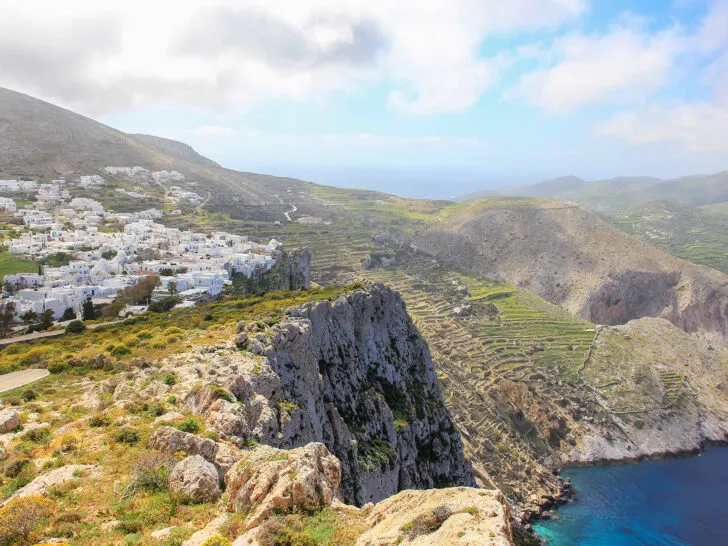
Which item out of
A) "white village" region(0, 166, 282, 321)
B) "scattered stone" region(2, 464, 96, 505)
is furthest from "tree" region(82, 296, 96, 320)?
"scattered stone" region(2, 464, 96, 505)

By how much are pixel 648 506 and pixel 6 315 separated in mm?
62490

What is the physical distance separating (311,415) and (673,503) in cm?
4873

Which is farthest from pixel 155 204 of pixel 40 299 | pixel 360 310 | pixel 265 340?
pixel 265 340

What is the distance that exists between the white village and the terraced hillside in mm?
135722

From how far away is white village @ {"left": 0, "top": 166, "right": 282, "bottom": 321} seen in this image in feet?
148

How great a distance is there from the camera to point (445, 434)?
32.3 meters

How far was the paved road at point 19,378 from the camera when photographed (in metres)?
17.5

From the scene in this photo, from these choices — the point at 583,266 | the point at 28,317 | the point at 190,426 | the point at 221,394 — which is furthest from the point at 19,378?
the point at 583,266

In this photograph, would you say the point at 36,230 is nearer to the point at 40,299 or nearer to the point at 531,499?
the point at 40,299

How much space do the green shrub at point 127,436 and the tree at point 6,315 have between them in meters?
31.0

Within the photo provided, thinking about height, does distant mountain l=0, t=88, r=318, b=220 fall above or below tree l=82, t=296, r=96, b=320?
above

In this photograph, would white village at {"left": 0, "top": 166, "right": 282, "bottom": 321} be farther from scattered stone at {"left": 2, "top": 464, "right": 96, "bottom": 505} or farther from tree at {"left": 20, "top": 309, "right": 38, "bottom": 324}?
scattered stone at {"left": 2, "top": 464, "right": 96, "bottom": 505}

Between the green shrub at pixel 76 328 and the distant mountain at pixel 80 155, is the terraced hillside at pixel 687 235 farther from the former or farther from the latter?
the green shrub at pixel 76 328

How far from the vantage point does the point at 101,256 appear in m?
61.3
